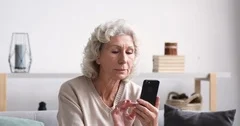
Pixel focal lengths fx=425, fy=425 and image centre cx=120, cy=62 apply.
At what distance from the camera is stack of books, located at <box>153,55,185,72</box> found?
2.46 meters

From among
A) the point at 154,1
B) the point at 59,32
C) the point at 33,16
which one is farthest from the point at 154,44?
the point at 33,16

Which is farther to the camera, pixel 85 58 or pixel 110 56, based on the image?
pixel 85 58

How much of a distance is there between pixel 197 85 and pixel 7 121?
1.25 metres

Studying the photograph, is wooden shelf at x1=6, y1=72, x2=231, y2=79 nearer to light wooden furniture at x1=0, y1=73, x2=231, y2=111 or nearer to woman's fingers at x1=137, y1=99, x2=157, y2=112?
light wooden furniture at x1=0, y1=73, x2=231, y2=111

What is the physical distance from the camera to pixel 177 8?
273 centimetres

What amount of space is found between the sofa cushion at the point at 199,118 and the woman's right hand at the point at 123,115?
2.12 feet

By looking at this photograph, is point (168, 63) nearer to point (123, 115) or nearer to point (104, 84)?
point (104, 84)

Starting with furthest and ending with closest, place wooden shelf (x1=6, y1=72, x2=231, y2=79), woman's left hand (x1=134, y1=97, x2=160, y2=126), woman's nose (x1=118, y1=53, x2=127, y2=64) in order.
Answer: wooden shelf (x1=6, y1=72, x2=231, y2=79) → woman's nose (x1=118, y1=53, x2=127, y2=64) → woman's left hand (x1=134, y1=97, x2=160, y2=126)

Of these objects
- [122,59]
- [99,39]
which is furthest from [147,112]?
[99,39]

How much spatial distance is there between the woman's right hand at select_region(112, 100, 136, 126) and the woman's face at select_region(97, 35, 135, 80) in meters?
0.13

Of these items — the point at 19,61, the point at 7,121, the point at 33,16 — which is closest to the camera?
the point at 7,121

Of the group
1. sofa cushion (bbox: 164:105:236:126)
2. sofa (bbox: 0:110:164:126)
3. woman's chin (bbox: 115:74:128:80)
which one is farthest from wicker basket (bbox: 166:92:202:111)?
woman's chin (bbox: 115:74:128:80)

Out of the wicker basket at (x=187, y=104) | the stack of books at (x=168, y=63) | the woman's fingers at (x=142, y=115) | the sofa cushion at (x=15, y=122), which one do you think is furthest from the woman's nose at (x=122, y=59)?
the wicker basket at (x=187, y=104)

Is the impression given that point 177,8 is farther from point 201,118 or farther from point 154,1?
point 201,118
